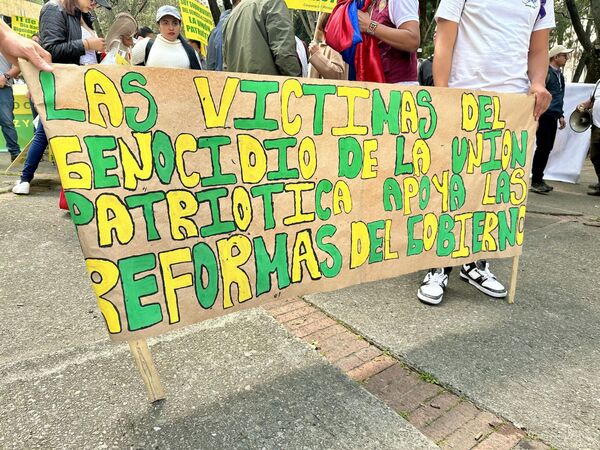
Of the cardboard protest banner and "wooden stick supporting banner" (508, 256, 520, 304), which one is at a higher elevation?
the cardboard protest banner

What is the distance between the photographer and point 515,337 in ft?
7.55

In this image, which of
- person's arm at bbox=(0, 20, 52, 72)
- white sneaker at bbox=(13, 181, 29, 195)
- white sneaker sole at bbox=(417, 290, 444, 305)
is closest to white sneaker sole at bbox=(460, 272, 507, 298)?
white sneaker sole at bbox=(417, 290, 444, 305)

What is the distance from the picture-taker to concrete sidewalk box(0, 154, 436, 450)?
5.14 feet

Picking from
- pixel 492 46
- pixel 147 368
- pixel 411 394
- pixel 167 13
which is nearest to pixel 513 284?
pixel 411 394

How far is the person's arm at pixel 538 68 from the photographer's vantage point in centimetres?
254

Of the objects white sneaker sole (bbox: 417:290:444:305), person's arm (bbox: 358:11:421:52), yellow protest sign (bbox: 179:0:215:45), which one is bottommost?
white sneaker sole (bbox: 417:290:444:305)

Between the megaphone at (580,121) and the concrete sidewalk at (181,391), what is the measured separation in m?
6.37

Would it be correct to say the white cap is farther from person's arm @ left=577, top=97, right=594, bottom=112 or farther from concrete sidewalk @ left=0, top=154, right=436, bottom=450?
person's arm @ left=577, top=97, right=594, bottom=112

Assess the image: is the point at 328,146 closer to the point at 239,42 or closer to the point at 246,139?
the point at 246,139

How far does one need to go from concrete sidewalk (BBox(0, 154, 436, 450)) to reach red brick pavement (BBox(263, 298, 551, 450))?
0.22 feet

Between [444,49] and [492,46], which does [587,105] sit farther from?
[444,49]

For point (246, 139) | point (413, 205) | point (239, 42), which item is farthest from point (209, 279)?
point (239, 42)

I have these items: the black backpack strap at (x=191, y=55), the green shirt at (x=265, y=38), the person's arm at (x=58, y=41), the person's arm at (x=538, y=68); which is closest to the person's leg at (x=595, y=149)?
the person's arm at (x=538, y=68)

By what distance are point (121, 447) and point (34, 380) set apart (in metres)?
0.58
